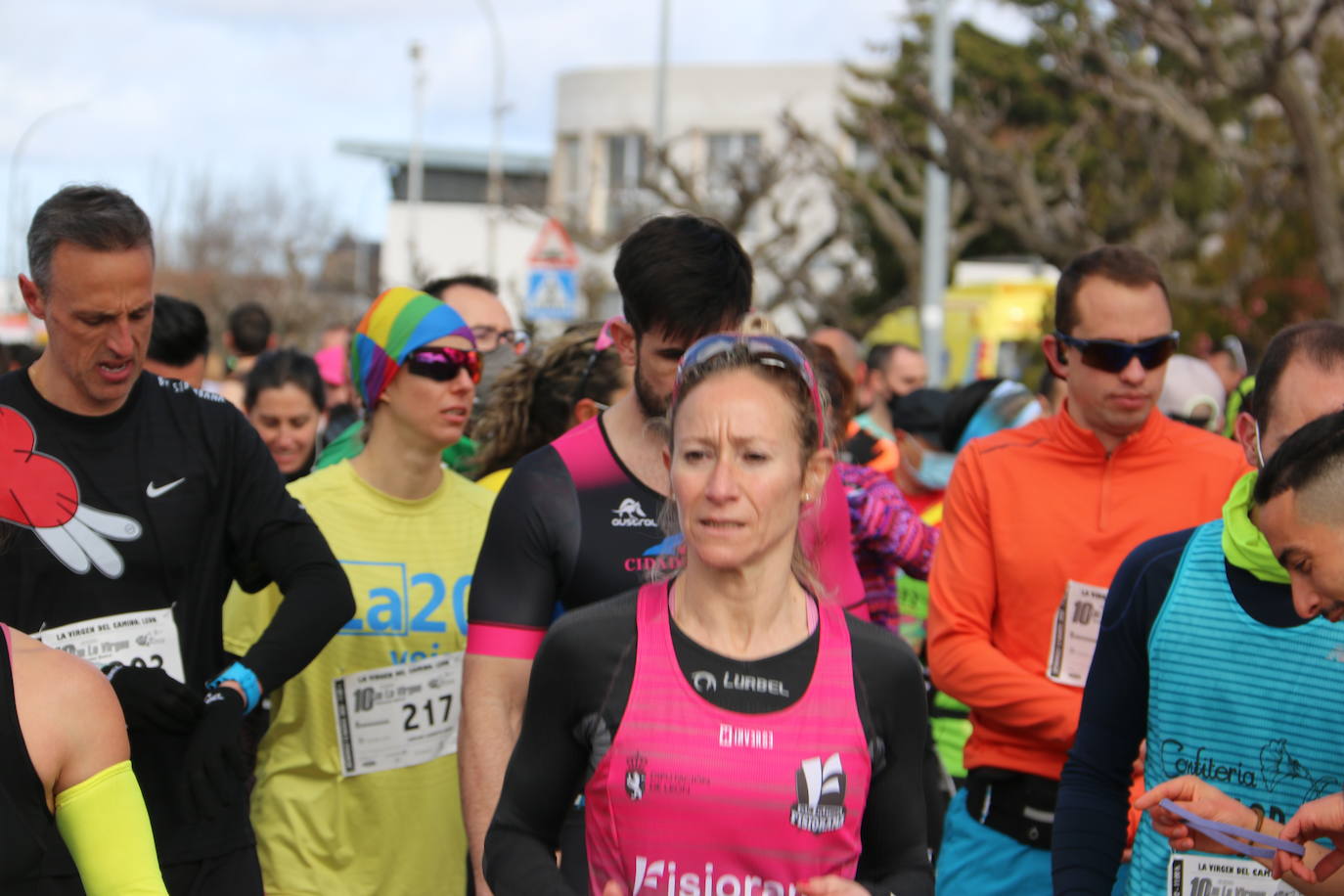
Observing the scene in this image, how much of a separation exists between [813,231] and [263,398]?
130 feet

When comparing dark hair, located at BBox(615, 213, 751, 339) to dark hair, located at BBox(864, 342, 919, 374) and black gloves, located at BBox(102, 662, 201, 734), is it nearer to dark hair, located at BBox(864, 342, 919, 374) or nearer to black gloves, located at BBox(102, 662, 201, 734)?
black gloves, located at BBox(102, 662, 201, 734)

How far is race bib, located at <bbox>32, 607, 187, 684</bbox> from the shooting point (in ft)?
11.8

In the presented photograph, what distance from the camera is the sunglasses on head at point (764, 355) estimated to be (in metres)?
2.82

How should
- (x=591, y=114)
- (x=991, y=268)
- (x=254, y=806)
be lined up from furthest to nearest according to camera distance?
(x=591, y=114) < (x=991, y=268) < (x=254, y=806)

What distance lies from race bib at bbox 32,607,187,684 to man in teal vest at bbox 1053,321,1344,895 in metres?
1.99

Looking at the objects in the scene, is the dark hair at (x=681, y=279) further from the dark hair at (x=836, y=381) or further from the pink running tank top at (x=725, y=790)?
the dark hair at (x=836, y=381)

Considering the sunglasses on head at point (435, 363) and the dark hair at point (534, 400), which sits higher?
the sunglasses on head at point (435, 363)

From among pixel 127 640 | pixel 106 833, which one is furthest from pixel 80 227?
pixel 106 833

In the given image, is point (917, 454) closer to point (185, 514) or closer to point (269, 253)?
point (185, 514)

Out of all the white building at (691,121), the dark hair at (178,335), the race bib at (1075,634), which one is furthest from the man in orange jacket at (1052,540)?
the white building at (691,121)

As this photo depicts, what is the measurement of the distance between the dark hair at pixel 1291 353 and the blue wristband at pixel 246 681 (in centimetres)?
223

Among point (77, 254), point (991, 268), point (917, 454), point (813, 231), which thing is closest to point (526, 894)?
point (77, 254)

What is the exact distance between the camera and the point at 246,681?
144 inches

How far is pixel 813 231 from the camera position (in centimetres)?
4616
